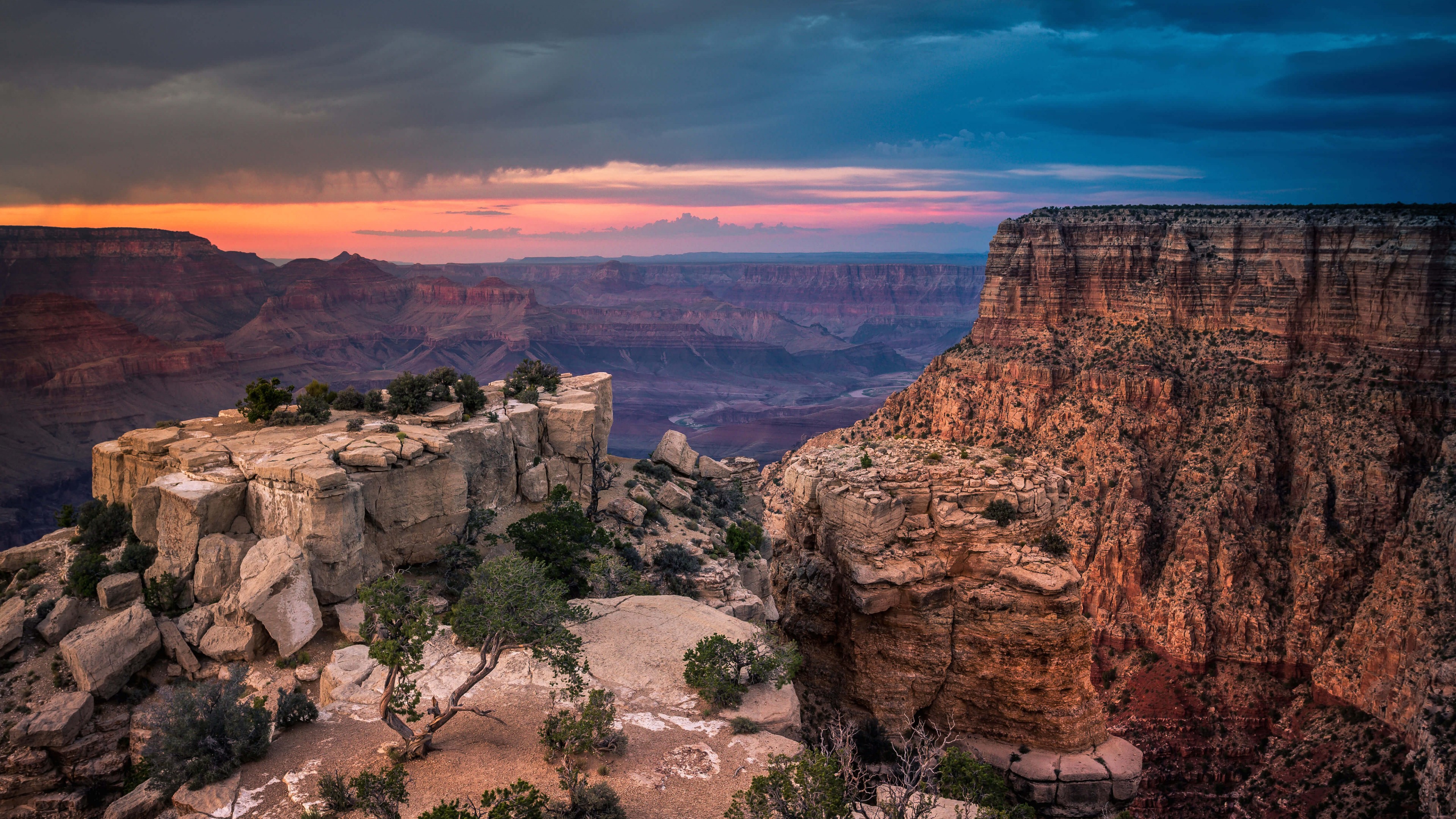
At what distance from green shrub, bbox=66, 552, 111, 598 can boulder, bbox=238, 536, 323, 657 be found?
4.21m

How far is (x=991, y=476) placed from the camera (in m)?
22.5

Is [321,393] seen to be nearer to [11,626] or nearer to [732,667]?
[11,626]

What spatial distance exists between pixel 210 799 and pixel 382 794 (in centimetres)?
382

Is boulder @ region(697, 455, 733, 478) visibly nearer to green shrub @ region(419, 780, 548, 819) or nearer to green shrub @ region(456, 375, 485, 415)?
green shrub @ region(456, 375, 485, 415)

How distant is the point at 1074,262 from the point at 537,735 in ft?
186

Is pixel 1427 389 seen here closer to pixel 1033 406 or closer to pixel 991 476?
pixel 1033 406

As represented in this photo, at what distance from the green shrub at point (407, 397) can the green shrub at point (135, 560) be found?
823 centimetres

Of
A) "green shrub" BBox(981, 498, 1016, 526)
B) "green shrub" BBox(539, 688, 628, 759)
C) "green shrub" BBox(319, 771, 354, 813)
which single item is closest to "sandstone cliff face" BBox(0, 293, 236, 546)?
"green shrub" BBox(319, 771, 354, 813)

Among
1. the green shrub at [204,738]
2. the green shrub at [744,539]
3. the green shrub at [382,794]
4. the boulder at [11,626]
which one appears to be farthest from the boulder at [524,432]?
the green shrub at [382,794]

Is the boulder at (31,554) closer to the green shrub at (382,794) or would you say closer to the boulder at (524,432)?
the boulder at (524,432)

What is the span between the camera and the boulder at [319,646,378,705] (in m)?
18.1

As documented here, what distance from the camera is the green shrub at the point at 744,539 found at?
106 feet

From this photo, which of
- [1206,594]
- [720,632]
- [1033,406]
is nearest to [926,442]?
[720,632]

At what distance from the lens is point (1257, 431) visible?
151ft
